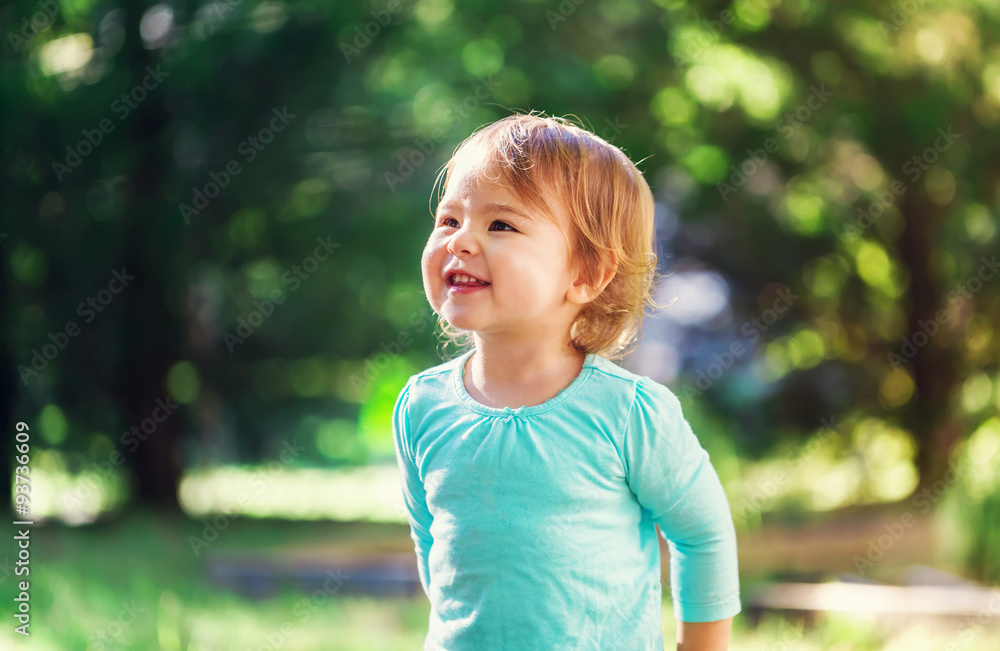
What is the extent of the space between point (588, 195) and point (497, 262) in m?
0.19

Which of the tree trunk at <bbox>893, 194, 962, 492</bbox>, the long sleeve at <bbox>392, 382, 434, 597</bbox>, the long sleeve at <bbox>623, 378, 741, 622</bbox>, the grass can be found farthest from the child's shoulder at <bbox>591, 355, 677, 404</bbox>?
the tree trunk at <bbox>893, 194, 962, 492</bbox>

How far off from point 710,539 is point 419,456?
0.47 metres

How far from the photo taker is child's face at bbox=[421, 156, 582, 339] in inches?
53.3

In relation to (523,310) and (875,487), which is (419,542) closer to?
(523,310)

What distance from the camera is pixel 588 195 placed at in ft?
4.64

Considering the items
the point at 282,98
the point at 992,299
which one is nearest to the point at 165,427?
the point at 282,98

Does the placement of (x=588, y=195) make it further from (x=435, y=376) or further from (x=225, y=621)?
(x=225, y=621)

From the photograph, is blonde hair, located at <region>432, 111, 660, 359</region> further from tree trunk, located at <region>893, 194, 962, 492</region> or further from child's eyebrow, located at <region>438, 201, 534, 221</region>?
tree trunk, located at <region>893, 194, 962, 492</region>

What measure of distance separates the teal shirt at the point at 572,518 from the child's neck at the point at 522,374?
3 centimetres

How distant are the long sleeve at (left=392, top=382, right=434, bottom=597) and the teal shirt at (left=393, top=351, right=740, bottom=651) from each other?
78 millimetres

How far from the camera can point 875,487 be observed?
8031 mm

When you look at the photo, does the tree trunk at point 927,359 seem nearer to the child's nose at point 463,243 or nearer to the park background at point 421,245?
the park background at point 421,245

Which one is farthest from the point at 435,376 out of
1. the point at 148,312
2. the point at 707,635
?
the point at 148,312

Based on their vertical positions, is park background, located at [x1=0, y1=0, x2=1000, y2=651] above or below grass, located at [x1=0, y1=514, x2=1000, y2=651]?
above
